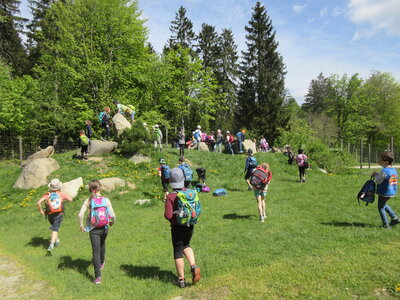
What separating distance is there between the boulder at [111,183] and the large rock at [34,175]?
3233 millimetres

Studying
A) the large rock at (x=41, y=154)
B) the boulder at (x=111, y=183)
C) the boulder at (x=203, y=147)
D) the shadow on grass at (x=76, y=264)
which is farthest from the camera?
the boulder at (x=203, y=147)

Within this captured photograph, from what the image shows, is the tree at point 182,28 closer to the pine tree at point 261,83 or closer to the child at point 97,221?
the pine tree at point 261,83

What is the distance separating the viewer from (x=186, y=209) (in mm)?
4539

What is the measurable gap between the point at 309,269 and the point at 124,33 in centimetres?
2522

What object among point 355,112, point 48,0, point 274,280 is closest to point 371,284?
point 274,280

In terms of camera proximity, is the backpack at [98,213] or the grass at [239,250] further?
the backpack at [98,213]

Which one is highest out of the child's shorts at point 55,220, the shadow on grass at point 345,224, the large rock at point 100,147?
the large rock at point 100,147

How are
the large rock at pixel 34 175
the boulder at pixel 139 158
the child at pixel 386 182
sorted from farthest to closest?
the boulder at pixel 139 158 → the large rock at pixel 34 175 → the child at pixel 386 182

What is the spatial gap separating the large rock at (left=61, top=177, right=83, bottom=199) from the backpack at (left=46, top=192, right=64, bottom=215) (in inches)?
214

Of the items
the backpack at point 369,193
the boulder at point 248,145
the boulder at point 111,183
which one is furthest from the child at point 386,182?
the boulder at point 248,145

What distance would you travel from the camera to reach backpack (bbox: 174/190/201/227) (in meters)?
4.51

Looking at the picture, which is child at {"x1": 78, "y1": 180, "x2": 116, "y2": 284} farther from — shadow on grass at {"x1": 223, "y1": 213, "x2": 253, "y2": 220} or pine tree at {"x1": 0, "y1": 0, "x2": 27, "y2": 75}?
pine tree at {"x1": 0, "y1": 0, "x2": 27, "y2": 75}

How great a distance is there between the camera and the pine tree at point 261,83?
36.2 m

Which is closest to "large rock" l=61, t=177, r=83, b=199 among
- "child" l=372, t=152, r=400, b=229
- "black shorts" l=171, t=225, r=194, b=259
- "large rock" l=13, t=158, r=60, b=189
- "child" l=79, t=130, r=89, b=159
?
"large rock" l=13, t=158, r=60, b=189
